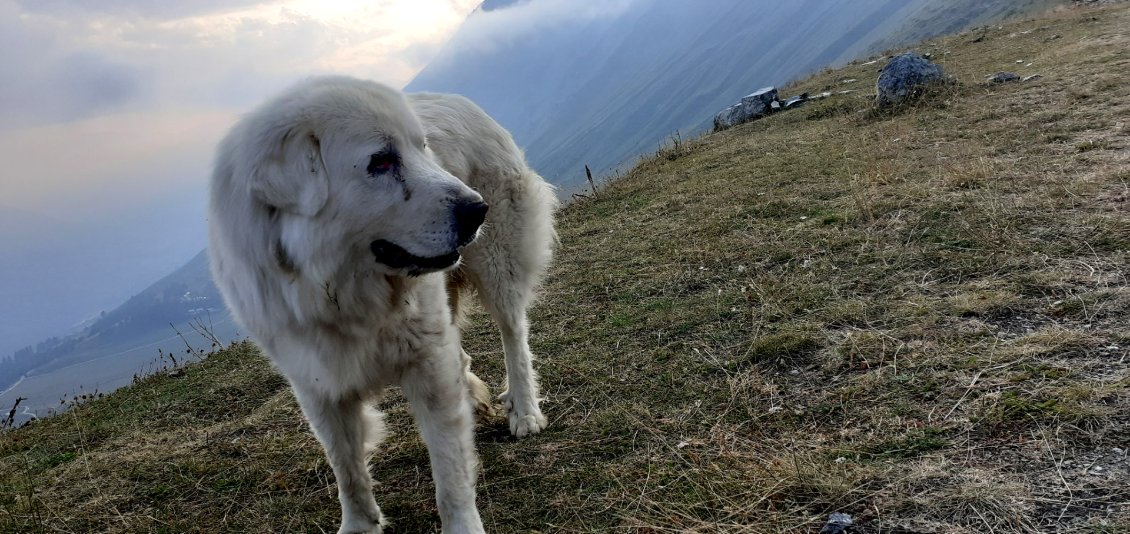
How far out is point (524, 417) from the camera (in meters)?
4.05

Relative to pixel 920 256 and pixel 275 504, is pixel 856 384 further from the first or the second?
pixel 275 504

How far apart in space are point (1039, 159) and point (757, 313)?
438 cm

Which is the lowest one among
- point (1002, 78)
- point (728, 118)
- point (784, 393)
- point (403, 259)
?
point (1002, 78)

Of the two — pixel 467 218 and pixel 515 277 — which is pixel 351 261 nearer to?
pixel 467 218

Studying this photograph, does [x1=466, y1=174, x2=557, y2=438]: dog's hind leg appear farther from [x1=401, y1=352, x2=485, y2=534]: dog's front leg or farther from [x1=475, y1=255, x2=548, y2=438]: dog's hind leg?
[x1=401, y1=352, x2=485, y2=534]: dog's front leg

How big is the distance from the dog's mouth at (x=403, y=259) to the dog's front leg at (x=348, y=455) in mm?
799

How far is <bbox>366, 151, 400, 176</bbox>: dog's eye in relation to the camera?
2664 mm

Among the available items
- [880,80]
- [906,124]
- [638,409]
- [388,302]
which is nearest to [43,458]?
[388,302]

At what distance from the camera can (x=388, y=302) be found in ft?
9.27

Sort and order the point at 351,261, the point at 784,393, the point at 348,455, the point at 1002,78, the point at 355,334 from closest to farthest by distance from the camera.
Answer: the point at 351,261 → the point at 355,334 → the point at 348,455 → the point at 784,393 → the point at 1002,78

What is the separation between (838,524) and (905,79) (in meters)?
12.3

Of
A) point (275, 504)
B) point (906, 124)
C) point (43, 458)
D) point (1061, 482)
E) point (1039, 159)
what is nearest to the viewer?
point (1061, 482)

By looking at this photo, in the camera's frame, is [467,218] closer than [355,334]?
Yes

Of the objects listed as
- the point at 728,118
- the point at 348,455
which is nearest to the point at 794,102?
the point at 728,118
